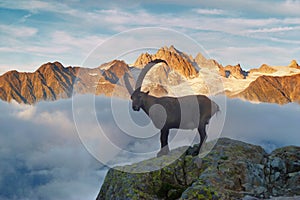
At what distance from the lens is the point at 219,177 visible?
13062 mm

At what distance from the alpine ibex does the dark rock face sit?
1.99 metres

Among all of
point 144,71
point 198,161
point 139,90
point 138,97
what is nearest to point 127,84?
point 139,90

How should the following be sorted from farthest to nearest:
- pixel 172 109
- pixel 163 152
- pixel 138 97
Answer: pixel 138 97, pixel 172 109, pixel 163 152

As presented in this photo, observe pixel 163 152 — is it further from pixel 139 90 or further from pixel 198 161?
pixel 139 90

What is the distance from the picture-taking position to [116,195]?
14195 mm

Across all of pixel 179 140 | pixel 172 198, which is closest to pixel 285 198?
pixel 172 198

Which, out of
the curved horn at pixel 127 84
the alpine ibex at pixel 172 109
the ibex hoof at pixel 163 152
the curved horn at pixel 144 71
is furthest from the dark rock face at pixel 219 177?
the curved horn at pixel 144 71

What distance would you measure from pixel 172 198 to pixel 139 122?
4547 millimetres

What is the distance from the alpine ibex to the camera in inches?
699

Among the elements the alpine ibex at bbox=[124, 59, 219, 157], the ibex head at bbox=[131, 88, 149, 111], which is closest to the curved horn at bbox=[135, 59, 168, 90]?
the alpine ibex at bbox=[124, 59, 219, 157]

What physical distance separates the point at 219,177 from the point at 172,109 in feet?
18.5

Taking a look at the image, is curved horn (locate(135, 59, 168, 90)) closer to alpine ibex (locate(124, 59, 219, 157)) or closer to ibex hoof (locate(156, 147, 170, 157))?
alpine ibex (locate(124, 59, 219, 157))

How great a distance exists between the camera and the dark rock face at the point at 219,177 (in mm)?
12586

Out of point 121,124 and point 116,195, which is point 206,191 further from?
point 121,124
